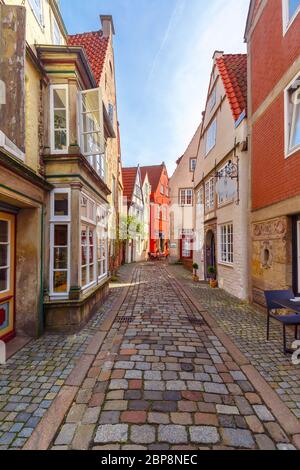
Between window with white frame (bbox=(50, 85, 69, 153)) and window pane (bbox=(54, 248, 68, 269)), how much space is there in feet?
7.55

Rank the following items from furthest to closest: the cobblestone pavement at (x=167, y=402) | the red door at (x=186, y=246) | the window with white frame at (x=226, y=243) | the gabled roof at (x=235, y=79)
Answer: the red door at (x=186, y=246) < the window with white frame at (x=226, y=243) < the gabled roof at (x=235, y=79) < the cobblestone pavement at (x=167, y=402)

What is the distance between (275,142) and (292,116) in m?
0.70

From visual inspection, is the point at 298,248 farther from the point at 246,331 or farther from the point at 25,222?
the point at 25,222

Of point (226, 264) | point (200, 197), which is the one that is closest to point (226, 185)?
point (226, 264)

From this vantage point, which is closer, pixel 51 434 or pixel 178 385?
pixel 51 434

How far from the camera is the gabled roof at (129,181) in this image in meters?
20.8

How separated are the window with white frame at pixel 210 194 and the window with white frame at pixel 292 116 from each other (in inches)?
227

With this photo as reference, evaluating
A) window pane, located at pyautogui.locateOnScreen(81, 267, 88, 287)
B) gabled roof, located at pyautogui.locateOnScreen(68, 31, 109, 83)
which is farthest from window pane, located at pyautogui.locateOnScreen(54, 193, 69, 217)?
gabled roof, located at pyautogui.locateOnScreen(68, 31, 109, 83)

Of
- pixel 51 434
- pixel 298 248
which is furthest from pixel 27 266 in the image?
pixel 298 248

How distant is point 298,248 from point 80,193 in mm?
5284

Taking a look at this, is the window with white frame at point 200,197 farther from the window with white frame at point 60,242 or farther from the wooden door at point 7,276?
the wooden door at point 7,276

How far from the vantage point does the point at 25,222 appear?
501 cm

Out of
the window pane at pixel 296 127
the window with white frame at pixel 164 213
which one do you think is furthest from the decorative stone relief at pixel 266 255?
the window with white frame at pixel 164 213

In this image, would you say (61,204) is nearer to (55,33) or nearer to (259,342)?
(55,33)
